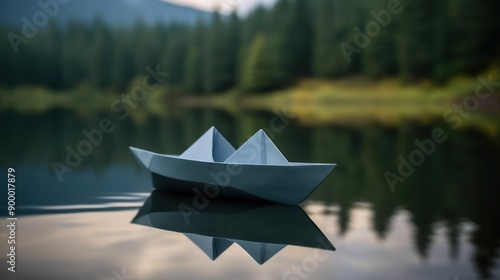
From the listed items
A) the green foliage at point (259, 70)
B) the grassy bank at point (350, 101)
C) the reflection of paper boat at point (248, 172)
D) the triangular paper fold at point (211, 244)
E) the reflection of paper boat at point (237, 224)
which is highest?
the green foliage at point (259, 70)

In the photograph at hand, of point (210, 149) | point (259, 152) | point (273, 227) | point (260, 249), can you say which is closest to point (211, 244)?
point (260, 249)

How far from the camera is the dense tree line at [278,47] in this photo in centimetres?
6838

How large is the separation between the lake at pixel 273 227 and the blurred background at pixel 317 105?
0.08 meters

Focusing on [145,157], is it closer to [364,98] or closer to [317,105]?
[317,105]

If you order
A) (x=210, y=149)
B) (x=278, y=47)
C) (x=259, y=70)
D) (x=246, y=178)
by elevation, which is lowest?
(x=246, y=178)

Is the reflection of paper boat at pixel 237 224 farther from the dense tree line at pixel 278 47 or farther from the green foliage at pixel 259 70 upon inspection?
the green foliage at pixel 259 70

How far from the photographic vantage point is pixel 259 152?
11727 mm

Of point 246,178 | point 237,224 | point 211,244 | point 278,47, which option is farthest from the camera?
point 278,47

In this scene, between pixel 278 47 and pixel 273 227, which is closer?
pixel 273 227

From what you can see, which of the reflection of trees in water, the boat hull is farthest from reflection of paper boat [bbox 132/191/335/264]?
the reflection of trees in water

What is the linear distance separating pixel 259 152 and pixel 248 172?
25.0 inches

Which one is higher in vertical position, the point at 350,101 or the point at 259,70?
the point at 259,70

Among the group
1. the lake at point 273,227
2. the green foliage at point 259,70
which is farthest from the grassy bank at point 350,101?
the lake at point 273,227

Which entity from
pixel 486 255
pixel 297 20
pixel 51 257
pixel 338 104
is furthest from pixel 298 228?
pixel 297 20
